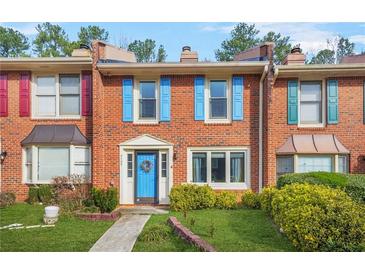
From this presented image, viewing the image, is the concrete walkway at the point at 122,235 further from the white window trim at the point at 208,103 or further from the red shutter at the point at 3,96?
the red shutter at the point at 3,96

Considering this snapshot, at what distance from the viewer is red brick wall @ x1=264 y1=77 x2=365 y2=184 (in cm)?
1336

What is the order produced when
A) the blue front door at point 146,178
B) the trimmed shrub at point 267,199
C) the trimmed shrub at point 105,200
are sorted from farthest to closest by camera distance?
the blue front door at point 146,178
the trimmed shrub at point 105,200
the trimmed shrub at point 267,199

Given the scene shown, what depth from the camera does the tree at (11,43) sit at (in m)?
32.9

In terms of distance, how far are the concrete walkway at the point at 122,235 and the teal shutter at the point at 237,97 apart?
208 inches

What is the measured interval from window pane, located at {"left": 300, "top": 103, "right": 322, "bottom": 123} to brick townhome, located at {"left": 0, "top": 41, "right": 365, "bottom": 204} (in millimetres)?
39

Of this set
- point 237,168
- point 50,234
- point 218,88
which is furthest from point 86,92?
point 237,168

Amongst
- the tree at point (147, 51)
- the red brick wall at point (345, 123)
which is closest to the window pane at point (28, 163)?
the red brick wall at point (345, 123)

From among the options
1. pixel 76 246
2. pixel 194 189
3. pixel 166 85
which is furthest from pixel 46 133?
pixel 76 246

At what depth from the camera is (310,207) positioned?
730 cm

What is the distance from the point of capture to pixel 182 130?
13.6 meters

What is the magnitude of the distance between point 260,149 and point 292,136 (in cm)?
132

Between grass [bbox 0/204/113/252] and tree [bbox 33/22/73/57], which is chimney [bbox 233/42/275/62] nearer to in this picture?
grass [bbox 0/204/113/252]

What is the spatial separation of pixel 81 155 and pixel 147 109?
3138 millimetres

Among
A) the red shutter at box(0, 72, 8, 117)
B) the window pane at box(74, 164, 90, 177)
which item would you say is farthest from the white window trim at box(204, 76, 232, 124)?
the red shutter at box(0, 72, 8, 117)
